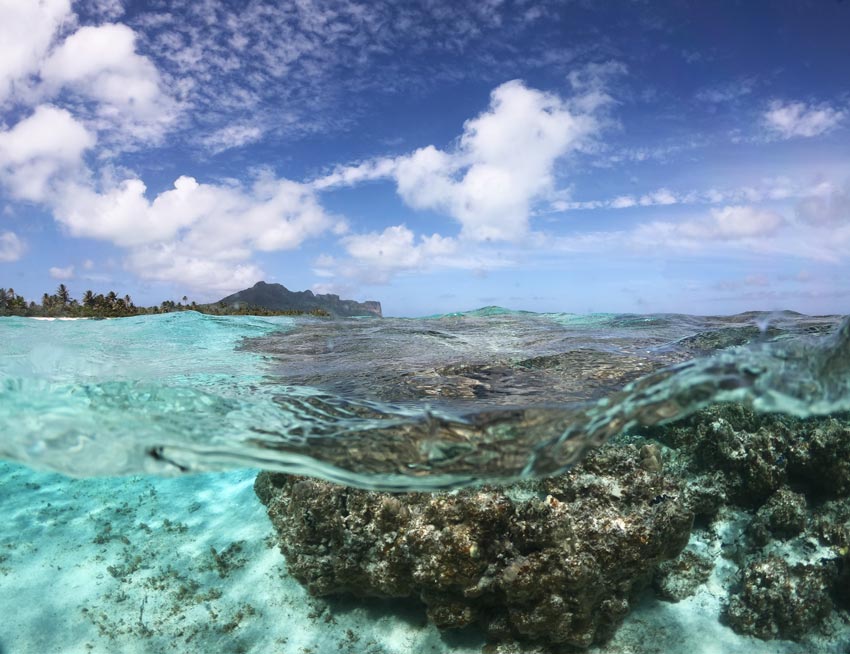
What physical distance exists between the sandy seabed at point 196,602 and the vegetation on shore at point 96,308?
13226mm

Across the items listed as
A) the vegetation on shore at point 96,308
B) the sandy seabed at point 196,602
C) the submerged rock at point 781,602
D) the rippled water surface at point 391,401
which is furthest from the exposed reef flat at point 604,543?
the vegetation on shore at point 96,308

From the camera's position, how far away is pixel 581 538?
589 cm

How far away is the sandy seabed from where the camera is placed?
652cm

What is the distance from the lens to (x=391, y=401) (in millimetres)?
6715

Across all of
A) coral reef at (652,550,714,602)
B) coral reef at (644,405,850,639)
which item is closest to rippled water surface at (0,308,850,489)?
coral reef at (644,405,850,639)

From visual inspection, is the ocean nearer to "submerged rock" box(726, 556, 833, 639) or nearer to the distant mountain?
"submerged rock" box(726, 556, 833, 639)

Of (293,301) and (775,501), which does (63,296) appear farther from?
(775,501)

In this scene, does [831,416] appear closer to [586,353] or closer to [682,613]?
[586,353]

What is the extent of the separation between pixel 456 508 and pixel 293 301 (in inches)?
→ 1012

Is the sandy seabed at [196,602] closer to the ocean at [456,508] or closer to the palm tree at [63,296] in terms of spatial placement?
the ocean at [456,508]

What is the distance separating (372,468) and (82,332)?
49.3 ft

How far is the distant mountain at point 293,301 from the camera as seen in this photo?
1113 inches

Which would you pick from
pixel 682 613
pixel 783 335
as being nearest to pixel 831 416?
pixel 783 335

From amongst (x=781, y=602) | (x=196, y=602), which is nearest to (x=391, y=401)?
(x=196, y=602)
